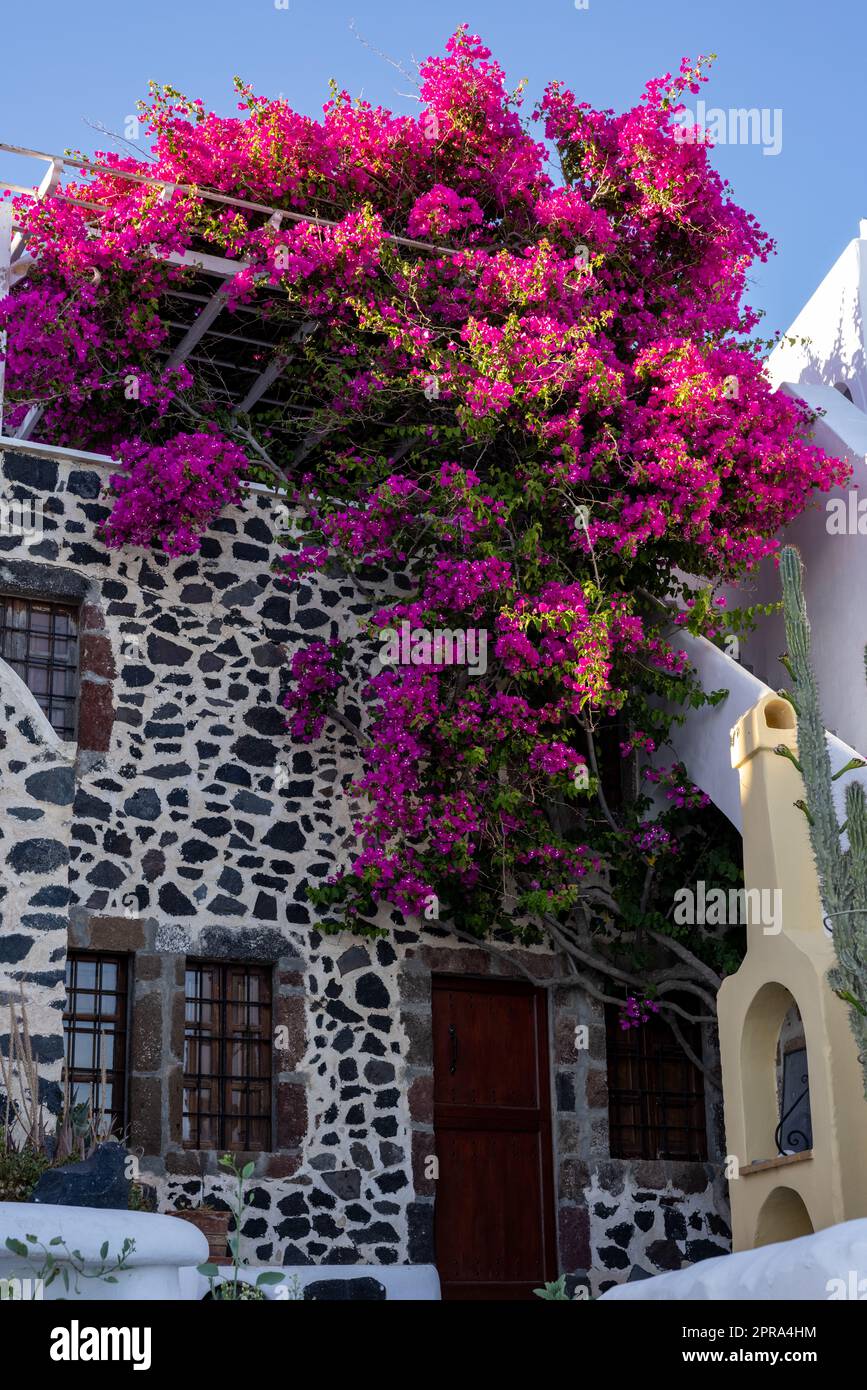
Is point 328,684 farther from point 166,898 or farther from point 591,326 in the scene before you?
point 591,326

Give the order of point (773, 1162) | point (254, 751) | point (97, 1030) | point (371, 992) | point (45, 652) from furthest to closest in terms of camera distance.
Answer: point (254, 751) → point (371, 992) → point (45, 652) → point (97, 1030) → point (773, 1162)

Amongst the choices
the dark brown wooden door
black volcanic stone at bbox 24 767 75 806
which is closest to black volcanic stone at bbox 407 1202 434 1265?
the dark brown wooden door

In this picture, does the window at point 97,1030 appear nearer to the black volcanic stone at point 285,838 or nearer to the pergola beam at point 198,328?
the black volcanic stone at point 285,838

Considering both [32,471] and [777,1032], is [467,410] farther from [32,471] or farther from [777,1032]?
[777,1032]

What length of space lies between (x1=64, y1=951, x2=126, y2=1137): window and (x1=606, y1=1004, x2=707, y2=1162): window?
3585 millimetres

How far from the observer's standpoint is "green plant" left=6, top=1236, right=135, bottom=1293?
16.6ft

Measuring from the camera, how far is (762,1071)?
8570mm

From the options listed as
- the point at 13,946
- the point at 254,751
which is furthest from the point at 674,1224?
the point at 13,946

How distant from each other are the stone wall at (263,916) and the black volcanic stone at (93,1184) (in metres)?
3.43

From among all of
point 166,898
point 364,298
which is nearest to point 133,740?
point 166,898

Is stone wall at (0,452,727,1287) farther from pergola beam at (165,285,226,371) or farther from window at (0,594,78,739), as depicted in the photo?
pergola beam at (165,285,226,371)

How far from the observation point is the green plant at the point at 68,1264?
5070 millimetres

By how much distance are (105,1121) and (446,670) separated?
364cm

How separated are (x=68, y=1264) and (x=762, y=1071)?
4464 mm
